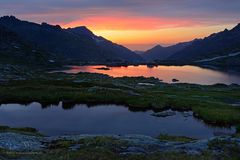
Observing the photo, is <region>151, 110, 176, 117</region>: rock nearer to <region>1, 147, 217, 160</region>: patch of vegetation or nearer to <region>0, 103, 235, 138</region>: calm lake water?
<region>0, 103, 235, 138</region>: calm lake water

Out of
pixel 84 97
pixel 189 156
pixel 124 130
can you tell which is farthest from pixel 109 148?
pixel 84 97

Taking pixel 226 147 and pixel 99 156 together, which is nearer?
pixel 99 156

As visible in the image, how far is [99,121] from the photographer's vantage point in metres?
77.8

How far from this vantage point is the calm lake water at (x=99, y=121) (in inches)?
2685

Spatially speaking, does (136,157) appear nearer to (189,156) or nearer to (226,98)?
(189,156)

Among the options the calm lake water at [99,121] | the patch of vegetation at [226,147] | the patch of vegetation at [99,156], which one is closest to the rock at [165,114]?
the calm lake water at [99,121]

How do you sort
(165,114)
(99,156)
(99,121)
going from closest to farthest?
1. (99,156)
2. (99,121)
3. (165,114)

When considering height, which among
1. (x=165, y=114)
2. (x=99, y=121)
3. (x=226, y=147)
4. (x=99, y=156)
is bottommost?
(x=99, y=121)

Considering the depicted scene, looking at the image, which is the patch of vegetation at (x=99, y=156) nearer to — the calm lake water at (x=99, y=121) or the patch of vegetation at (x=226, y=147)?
the patch of vegetation at (x=226, y=147)

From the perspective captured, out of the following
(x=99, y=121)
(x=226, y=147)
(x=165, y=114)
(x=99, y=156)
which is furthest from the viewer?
(x=165, y=114)

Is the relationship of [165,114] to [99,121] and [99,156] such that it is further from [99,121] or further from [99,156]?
[99,156]

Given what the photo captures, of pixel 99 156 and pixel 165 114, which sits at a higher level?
pixel 99 156

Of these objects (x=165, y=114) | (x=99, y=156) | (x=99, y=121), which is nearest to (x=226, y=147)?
(x=99, y=156)

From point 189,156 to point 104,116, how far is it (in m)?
48.4
